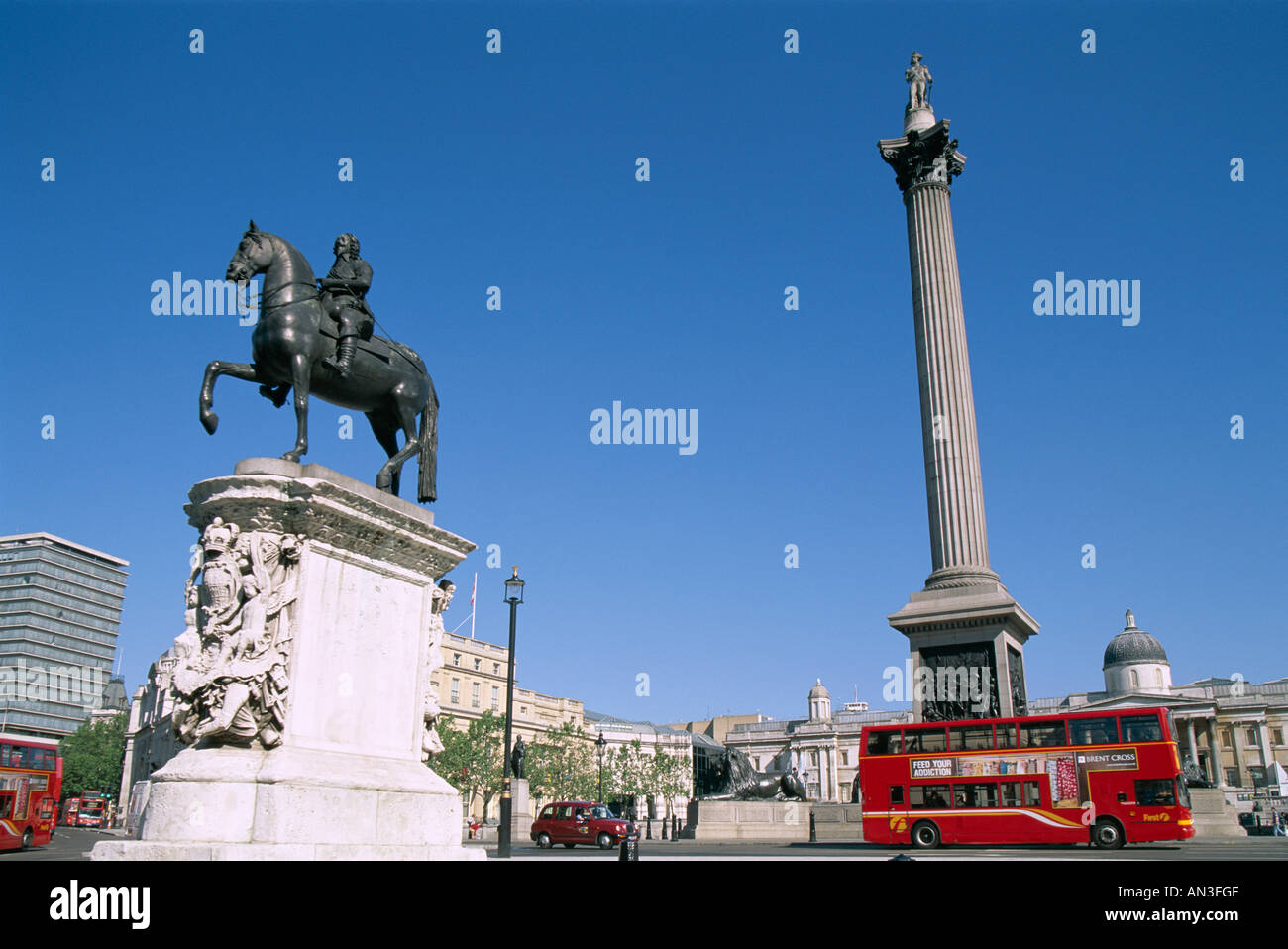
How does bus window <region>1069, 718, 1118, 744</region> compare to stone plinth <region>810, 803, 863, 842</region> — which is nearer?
bus window <region>1069, 718, 1118, 744</region>

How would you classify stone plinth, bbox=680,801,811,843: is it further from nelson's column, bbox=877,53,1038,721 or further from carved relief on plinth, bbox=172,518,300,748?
carved relief on plinth, bbox=172,518,300,748

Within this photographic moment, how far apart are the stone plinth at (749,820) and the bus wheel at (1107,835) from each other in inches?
510

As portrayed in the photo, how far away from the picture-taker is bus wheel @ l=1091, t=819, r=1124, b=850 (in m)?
24.2

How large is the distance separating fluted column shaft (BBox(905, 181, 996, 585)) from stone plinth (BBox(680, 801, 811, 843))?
485 inches

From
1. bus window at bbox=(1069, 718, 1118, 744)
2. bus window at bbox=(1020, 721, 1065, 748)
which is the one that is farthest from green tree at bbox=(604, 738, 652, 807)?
bus window at bbox=(1069, 718, 1118, 744)

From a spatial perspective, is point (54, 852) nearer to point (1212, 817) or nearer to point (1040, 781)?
point (1040, 781)

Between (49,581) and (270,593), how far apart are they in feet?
502
